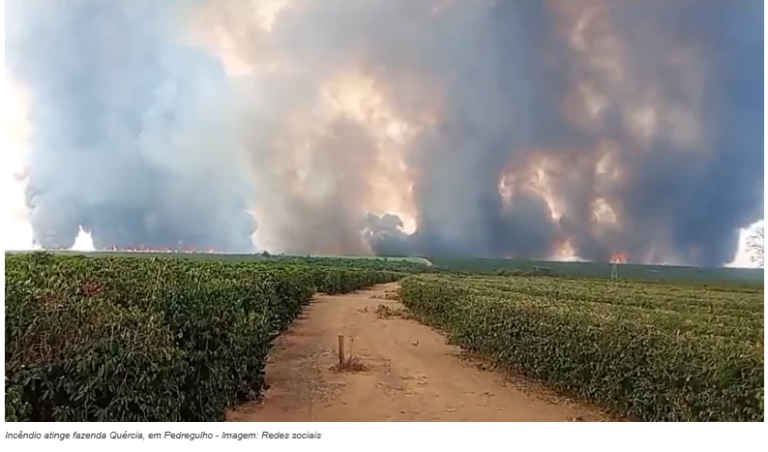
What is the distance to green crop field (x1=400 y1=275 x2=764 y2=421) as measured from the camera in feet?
8.68

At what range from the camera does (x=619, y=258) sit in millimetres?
3475

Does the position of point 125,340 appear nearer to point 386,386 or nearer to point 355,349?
point 386,386

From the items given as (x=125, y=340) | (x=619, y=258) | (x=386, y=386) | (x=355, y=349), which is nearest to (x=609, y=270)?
(x=619, y=258)

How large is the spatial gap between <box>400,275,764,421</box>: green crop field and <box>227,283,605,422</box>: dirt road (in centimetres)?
25

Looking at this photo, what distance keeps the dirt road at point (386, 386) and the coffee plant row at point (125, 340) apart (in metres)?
0.36

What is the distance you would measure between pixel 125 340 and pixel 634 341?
2.50m

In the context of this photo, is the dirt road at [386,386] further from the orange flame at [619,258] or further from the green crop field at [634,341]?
the orange flame at [619,258]

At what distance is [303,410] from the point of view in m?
3.47

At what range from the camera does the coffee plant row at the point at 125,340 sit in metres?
2.27

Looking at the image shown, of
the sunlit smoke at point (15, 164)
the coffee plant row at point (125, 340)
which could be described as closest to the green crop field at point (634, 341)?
the coffee plant row at point (125, 340)

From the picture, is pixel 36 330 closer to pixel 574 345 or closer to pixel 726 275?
pixel 574 345

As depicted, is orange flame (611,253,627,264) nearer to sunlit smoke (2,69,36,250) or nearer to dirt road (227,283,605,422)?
dirt road (227,283,605,422)

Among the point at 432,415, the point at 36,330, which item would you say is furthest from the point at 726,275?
the point at 36,330

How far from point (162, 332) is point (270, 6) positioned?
2.07 meters
